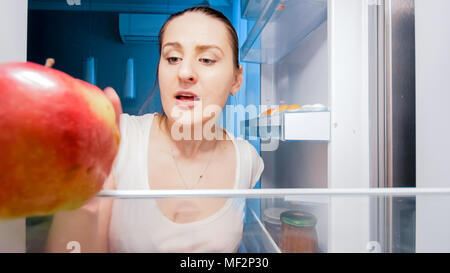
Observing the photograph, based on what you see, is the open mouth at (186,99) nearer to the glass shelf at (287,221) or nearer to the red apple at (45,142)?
the glass shelf at (287,221)

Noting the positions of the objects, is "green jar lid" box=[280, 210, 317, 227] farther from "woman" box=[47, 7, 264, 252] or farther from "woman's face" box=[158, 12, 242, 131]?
"woman's face" box=[158, 12, 242, 131]

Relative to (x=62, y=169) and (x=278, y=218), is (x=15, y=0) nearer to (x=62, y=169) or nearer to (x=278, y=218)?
(x=62, y=169)

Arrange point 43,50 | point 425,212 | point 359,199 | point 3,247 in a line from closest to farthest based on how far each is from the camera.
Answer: point 3,247
point 425,212
point 359,199
point 43,50

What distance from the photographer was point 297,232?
506 mm

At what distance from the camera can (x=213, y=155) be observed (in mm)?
602

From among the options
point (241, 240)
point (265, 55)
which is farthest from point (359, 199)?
point (265, 55)

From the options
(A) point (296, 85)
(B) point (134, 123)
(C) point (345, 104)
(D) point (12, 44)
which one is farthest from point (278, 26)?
(D) point (12, 44)

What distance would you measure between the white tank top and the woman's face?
129mm

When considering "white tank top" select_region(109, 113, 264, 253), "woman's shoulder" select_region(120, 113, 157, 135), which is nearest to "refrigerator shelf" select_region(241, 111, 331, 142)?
"white tank top" select_region(109, 113, 264, 253)

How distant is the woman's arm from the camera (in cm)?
30

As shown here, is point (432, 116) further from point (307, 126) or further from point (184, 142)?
point (184, 142)

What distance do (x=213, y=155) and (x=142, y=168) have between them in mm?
197

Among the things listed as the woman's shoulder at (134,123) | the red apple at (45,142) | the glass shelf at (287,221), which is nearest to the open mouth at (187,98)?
the woman's shoulder at (134,123)

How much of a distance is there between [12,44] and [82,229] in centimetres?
35
